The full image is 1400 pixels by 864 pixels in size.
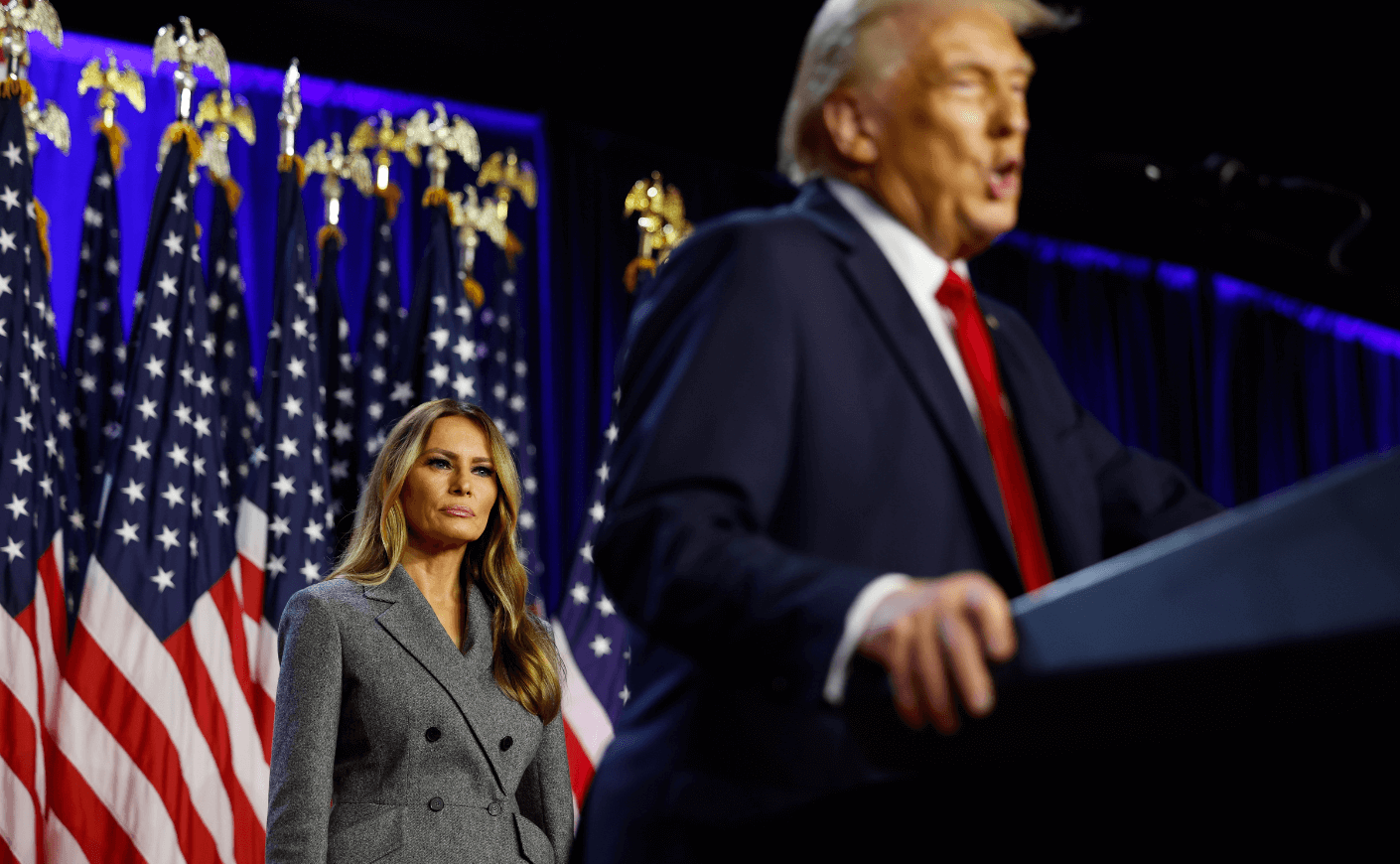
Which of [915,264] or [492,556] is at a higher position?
[915,264]

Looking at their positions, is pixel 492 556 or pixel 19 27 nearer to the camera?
pixel 492 556

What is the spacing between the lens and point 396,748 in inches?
101

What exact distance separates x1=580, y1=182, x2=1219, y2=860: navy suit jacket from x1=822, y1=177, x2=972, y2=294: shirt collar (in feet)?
0.09

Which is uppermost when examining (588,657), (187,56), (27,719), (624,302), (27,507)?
(187,56)

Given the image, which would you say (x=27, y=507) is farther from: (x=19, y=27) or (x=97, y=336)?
(x=19, y=27)

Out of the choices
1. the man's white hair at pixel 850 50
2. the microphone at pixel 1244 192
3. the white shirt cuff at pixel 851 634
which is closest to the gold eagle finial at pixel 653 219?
the microphone at pixel 1244 192

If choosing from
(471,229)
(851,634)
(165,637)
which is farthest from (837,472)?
(471,229)

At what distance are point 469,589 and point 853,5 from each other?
7.11ft

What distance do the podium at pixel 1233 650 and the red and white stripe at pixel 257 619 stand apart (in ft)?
14.1

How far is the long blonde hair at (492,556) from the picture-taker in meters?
2.82

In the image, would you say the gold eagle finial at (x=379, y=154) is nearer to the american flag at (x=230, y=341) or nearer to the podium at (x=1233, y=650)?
the american flag at (x=230, y=341)

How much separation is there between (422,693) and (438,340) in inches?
111

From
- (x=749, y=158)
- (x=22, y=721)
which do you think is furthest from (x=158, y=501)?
(x=749, y=158)

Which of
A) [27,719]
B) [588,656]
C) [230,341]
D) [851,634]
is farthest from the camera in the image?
[588,656]
